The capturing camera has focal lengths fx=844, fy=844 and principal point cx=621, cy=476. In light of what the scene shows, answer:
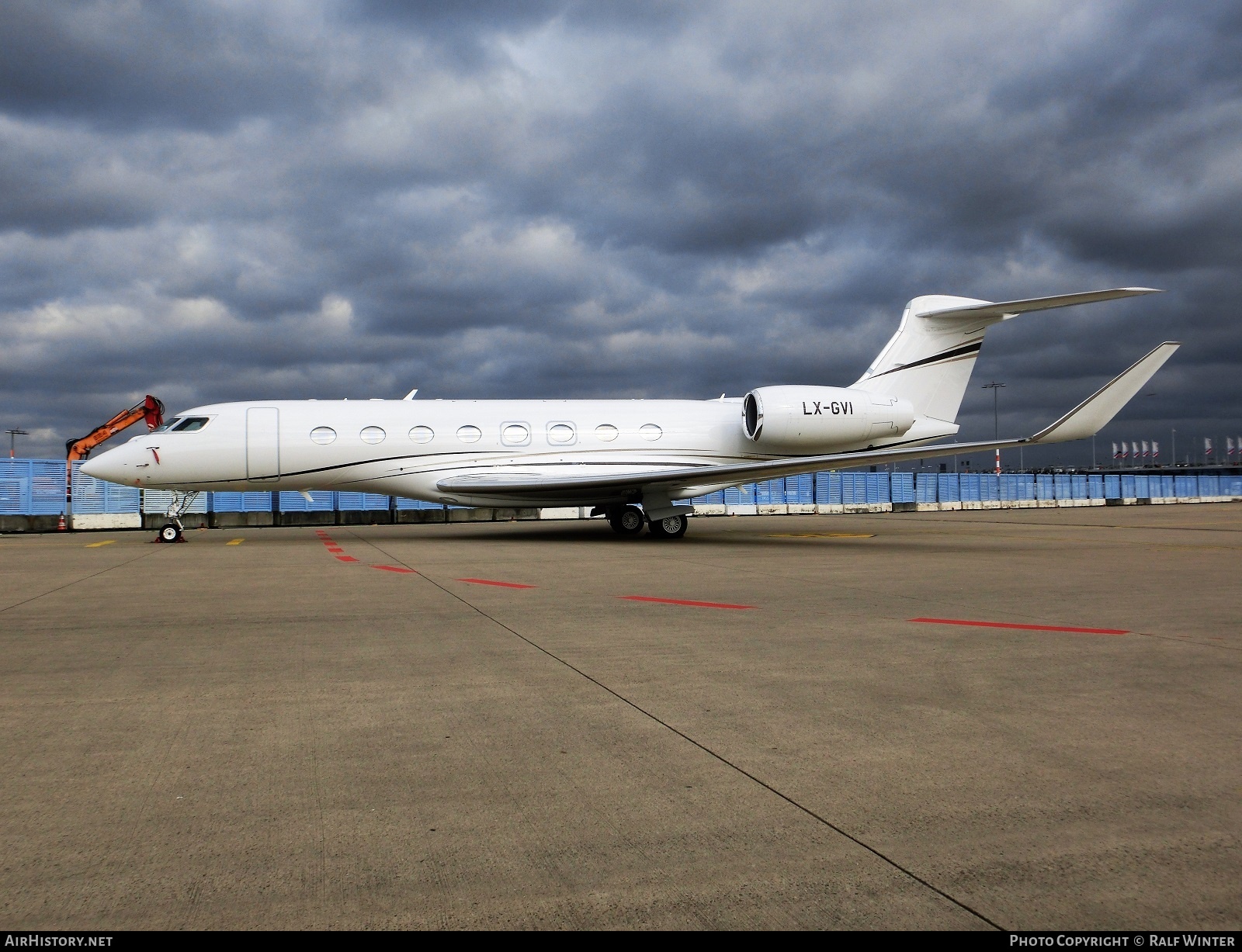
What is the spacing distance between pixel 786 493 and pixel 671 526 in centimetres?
1697

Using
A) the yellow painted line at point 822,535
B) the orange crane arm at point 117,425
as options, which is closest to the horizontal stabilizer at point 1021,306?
the yellow painted line at point 822,535

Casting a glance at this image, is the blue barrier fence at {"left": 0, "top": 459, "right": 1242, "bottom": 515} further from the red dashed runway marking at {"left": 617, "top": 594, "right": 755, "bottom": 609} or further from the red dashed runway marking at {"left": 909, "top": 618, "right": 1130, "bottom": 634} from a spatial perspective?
the red dashed runway marking at {"left": 909, "top": 618, "right": 1130, "bottom": 634}

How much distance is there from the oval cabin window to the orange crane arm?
15861 millimetres

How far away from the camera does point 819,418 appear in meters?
18.5

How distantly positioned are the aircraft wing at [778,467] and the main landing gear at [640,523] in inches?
26.3

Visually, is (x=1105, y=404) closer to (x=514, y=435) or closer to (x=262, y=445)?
(x=514, y=435)

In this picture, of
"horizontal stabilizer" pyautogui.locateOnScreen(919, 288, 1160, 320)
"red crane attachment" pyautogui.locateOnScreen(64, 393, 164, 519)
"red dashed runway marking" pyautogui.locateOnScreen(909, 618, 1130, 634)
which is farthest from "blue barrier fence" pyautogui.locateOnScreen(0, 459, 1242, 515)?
"red dashed runway marking" pyautogui.locateOnScreen(909, 618, 1130, 634)

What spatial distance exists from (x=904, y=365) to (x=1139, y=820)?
17638mm

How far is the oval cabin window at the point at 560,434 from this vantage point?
1875cm

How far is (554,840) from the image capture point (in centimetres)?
285

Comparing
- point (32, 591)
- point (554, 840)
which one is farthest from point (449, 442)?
point (554, 840)

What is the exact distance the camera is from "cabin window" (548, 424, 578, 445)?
61.5 ft

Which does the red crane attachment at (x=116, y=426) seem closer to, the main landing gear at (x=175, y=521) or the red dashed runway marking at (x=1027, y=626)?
the main landing gear at (x=175, y=521)
